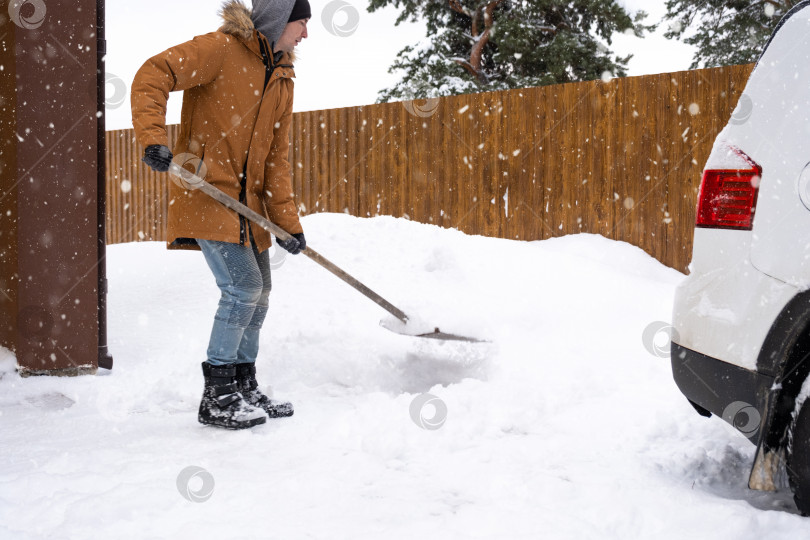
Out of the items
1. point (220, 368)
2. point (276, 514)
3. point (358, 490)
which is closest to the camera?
point (276, 514)

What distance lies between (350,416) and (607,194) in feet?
17.1

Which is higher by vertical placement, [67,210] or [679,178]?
[679,178]

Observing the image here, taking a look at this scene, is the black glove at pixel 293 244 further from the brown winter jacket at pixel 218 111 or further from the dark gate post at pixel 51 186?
the dark gate post at pixel 51 186

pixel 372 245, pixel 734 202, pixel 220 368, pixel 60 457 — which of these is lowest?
pixel 60 457

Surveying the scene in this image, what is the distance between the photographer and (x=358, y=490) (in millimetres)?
2258

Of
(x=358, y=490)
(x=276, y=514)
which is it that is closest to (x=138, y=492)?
(x=276, y=514)

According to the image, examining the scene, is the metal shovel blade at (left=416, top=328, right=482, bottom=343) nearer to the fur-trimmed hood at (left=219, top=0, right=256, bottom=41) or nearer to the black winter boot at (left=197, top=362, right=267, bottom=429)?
the black winter boot at (left=197, top=362, right=267, bottom=429)

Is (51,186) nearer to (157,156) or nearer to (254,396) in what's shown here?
(157,156)

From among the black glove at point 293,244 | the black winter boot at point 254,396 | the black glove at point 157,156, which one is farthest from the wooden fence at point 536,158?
the black glove at point 157,156

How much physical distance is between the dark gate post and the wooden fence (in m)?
5.21

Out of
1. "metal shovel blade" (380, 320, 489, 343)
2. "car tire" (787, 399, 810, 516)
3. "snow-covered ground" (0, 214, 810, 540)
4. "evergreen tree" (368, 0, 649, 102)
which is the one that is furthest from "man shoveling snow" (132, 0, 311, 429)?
"evergreen tree" (368, 0, 649, 102)

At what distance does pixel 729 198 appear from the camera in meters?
1.99

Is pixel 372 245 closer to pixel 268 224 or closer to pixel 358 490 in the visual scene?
pixel 268 224

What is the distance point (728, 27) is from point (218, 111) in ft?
42.3
